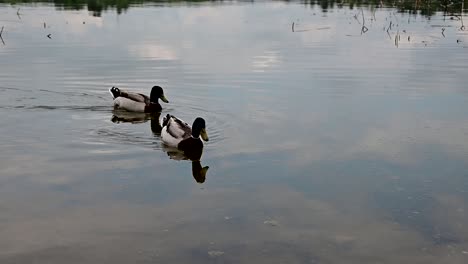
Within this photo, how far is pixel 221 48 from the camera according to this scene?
28.1m

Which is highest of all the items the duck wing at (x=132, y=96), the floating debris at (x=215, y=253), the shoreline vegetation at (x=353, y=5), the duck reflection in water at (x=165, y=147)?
the shoreline vegetation at (x=353, y=5)

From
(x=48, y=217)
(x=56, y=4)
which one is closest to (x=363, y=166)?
(x=48, y=217)

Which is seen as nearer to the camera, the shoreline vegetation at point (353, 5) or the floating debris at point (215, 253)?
the floating debris at point (215, 253)

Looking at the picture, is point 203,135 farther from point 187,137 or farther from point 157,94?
point 157,94

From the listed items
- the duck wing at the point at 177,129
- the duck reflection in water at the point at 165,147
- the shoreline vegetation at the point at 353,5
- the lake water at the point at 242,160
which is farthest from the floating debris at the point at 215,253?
the shoreline vegetation at the point at 353,5

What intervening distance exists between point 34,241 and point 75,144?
488 centimetres

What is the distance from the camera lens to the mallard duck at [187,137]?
1265 cm

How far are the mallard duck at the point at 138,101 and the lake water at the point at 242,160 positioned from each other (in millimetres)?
294

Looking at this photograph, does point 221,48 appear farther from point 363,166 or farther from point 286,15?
point 286,15

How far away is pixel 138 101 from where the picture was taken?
16484 mm

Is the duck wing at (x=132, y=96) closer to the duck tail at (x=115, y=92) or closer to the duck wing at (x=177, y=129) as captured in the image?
the duck tail at (x=115, y=92)

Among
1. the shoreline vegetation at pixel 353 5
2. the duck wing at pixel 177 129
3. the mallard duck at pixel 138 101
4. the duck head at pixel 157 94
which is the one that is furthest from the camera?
the shoreline vegetation at pixel 353 5

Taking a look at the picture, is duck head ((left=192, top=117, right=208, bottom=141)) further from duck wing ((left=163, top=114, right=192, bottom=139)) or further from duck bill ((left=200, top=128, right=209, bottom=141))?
duck wing ((left=163, top=114, right=192, bottom=139))

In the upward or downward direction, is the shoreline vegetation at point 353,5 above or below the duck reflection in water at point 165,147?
above
